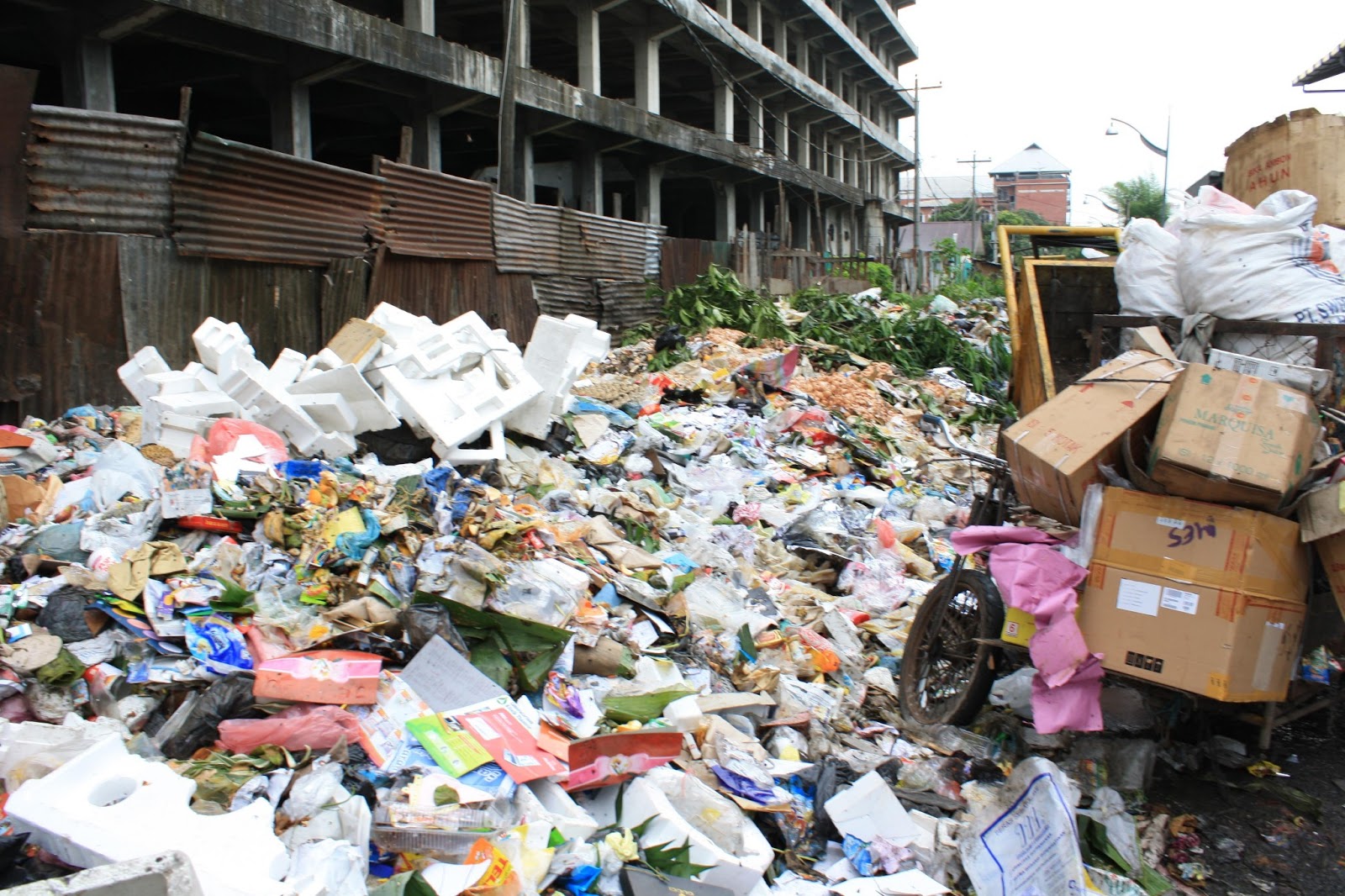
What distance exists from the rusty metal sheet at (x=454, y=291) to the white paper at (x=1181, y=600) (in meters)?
6.91

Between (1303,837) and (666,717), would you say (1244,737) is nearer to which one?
(1303,837)

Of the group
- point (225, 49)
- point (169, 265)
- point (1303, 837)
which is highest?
point (225, 49)

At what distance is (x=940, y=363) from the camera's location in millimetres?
12820

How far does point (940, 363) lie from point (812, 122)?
81.6 ft

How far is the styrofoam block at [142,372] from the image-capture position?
550cm

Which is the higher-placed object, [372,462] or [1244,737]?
[372,462]

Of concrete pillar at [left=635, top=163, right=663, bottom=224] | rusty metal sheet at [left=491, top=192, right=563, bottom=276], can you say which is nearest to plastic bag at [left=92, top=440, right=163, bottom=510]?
rusty metal sheet at [left=491, top=192, right=563, bottom=276]

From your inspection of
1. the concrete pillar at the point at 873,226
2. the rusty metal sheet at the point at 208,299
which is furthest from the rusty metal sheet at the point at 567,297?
the concrete pillar at the point at 873,226

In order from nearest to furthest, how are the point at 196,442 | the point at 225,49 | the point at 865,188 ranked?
the point at 196,442 < the point at 225,49 < the point at 865,188

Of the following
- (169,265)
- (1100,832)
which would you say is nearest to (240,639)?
(1100,832)

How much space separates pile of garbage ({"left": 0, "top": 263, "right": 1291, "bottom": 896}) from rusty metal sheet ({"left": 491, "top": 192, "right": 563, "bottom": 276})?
4.41 meters

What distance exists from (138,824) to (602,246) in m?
11.4

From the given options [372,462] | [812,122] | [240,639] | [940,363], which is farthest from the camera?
[812,122]

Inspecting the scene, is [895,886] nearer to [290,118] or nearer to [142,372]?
[142,372]
